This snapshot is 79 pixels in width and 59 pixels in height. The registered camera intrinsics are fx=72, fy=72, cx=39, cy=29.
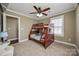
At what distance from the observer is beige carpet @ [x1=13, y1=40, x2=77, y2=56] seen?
1457 millimetres

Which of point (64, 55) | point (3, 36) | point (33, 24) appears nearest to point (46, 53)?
point (64, 55)

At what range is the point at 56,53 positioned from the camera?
4.81ft

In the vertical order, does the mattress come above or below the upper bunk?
below

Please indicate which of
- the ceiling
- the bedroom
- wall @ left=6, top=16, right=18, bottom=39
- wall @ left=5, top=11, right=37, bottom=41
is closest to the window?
the bedroom

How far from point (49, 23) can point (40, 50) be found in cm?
60

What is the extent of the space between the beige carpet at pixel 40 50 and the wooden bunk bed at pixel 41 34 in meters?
0.10

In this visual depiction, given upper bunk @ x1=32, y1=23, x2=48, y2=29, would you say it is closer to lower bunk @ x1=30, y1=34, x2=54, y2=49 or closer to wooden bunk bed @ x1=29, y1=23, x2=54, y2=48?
wooden bunk bed @ x1=29, y1=23, x2=54, y2=48

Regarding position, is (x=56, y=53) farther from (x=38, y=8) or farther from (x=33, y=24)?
(x=38, y=8)

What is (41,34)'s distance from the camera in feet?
5.01

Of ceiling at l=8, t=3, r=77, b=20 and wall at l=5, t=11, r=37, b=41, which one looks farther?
wall at l=5, t=11, r=37, b=41

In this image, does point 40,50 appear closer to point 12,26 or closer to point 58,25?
point 58,25

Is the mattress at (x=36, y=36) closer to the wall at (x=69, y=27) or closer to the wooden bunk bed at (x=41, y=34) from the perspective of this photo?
the wooden bunk bed at (x=41, y=34)

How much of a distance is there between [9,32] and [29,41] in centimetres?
46

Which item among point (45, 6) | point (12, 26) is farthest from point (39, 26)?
point (12, 26)
